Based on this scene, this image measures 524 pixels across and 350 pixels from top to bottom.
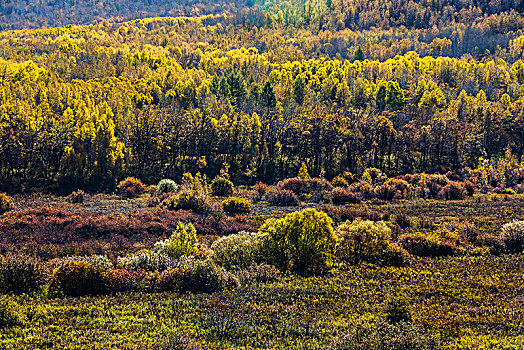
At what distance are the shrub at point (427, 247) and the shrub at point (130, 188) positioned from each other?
4534 cm

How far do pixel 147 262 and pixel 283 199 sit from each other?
3724 centimetres

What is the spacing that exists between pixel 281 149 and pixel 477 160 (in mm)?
38235

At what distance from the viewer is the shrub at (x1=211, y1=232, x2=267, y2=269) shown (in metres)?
27.8

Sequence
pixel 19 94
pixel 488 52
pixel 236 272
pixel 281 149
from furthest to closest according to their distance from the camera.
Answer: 1. pixel 488 52
2. pixel 19 94
3. pixel 281 149
4. pixel 236 272

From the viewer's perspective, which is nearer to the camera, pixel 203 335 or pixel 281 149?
pixel 203 335

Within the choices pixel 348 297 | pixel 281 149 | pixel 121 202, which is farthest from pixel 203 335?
pixel 281 149

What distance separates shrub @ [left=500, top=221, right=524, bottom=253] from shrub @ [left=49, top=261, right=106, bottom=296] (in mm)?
27865

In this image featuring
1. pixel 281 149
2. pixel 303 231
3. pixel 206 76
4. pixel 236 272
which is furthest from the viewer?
pixel 206 76

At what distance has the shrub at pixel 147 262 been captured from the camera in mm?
24972

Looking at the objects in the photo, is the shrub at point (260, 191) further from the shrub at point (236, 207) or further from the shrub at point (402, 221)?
the shrub at point (402, 221)

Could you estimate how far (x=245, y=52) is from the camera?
18550 centimetres

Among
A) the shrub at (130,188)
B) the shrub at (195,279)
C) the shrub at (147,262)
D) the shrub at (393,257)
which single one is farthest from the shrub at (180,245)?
the shrub at (130,188)

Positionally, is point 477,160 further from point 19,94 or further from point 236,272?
point 19,94

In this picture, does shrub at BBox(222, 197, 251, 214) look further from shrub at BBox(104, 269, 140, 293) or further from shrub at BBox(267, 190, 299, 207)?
shrub at BBox(104, 269, 140, 293)
